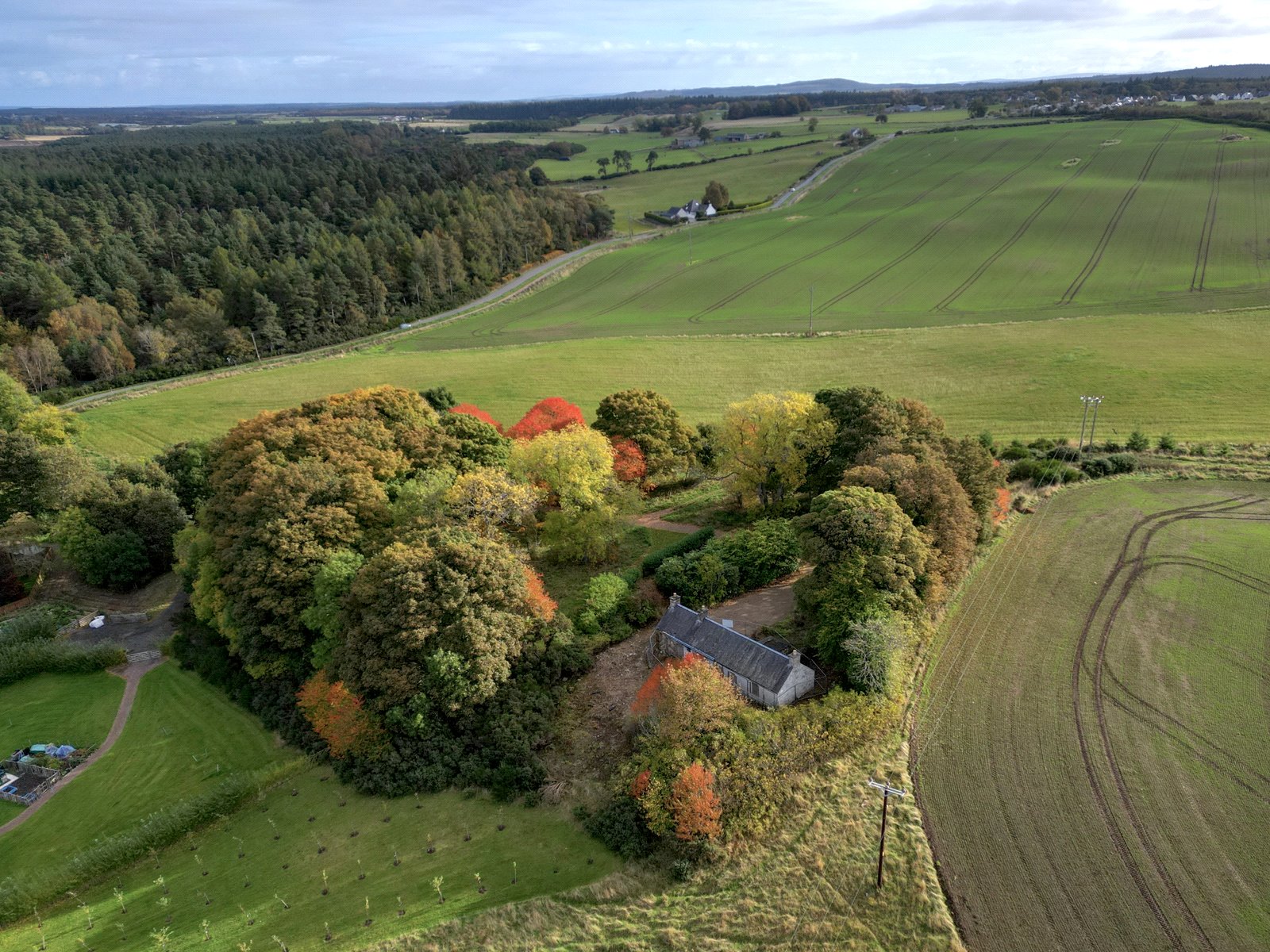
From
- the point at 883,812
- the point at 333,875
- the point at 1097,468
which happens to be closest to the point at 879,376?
the point at 1097,468

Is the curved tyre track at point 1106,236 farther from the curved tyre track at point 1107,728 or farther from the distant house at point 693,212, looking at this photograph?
the distant house at point 693,212

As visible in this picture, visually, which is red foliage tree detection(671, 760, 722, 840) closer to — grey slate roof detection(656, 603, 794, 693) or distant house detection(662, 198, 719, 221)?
grey slate roof detection(656, 603, 794, 693)

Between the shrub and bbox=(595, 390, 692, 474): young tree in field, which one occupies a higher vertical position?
bbox=(595, 390, 692, 474): young tree in field

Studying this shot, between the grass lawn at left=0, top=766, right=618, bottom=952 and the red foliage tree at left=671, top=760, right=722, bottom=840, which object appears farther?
the red foliage tree at left=671, top=760, right=722, bottom=840

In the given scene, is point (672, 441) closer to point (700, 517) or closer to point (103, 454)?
point (700, 517)

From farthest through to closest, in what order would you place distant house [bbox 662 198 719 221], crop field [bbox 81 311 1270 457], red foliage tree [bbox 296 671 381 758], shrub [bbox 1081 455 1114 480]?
distant house [bbox 662 198 719 221], crop field [bbox 81 311 1270 457], shrub [bbox 1081 455 1114 480], red foliage tree [bbox 296 671 381 758]

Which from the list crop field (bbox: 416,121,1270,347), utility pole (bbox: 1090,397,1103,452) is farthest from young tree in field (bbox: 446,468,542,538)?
crop field (bbox: 416,121,1270,347)

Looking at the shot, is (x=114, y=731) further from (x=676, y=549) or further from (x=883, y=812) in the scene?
(x=883, y=812)

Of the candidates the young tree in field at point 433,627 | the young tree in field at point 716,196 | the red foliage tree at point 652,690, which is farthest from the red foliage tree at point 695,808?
the young tree in field at point 716,196
